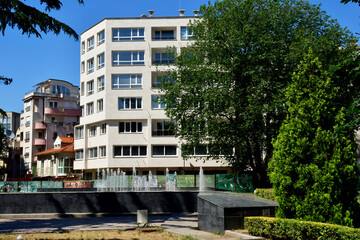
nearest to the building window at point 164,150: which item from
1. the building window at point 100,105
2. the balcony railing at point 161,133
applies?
the balcony railing at point 161,133

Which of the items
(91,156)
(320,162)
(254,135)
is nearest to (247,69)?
(254,135)

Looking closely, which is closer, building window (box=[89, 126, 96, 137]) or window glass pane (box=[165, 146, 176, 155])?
window glass pane (box=[165, 146, 176, 155])

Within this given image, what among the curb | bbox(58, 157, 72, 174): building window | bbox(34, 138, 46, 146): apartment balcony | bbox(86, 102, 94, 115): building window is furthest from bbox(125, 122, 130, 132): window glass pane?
the curb

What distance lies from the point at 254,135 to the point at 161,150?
1924 cm

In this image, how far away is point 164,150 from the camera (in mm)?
49312

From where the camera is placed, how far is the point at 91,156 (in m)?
53.2

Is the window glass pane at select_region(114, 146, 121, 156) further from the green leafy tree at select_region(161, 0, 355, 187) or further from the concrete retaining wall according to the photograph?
the concrete retaining wall

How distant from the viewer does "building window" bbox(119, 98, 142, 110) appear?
50.3m

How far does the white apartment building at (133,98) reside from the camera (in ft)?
162

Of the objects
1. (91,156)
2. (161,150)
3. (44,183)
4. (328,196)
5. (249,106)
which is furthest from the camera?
(91,156)

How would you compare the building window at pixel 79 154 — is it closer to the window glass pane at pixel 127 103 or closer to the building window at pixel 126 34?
the window glass pane at pixel 127 103

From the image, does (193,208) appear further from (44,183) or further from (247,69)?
(44,183)

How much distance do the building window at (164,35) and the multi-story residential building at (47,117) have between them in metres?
29.1

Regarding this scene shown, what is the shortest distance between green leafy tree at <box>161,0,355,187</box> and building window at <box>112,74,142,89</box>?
A: 645 inches
